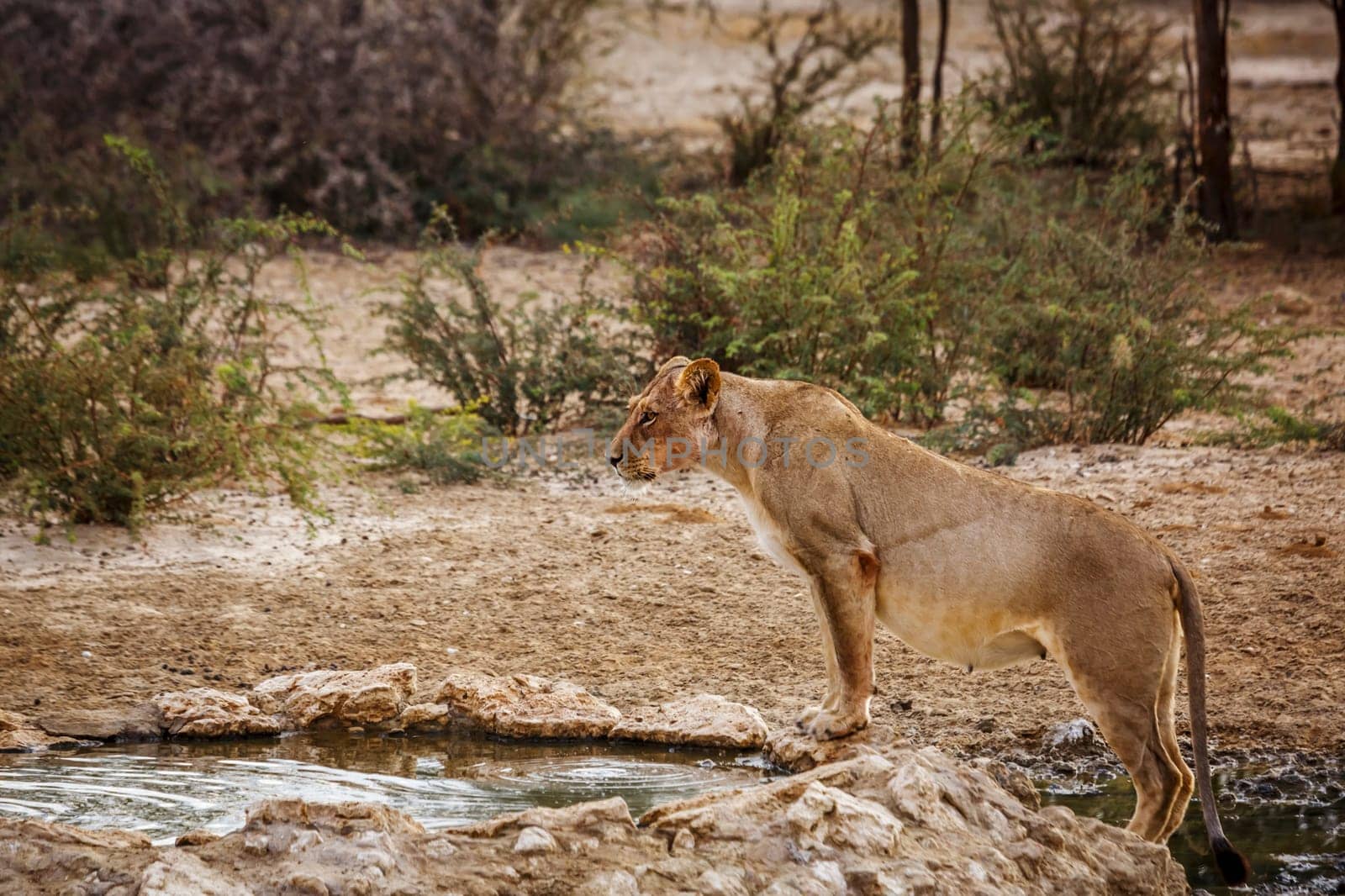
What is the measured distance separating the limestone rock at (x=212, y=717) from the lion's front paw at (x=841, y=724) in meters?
2.19

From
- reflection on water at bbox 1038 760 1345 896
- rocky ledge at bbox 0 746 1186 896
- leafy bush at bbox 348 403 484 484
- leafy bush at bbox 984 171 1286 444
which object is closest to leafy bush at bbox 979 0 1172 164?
leafy bush at bbox 984 171 1286 444

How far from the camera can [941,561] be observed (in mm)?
5297

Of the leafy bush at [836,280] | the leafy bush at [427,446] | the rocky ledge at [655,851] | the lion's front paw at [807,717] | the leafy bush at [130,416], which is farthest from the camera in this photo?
the leafy bush at [836,280]

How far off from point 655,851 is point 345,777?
6.02ft

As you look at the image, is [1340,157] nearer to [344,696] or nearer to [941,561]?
[941,561]

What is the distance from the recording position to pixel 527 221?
56.4 ft

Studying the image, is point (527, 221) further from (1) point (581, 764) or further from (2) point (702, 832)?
(2) point (702, 832)

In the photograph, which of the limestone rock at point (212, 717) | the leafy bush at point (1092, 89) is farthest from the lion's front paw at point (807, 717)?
the leafy bush at point (1092, 89)

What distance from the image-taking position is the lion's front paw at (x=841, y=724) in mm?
5559

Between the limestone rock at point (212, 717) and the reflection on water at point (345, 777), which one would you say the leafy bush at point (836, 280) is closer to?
the reflection on water at point (345, 777)

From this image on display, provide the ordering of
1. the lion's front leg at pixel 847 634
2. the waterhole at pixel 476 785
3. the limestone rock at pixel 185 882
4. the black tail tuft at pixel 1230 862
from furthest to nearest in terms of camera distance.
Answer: the lion's front leg at pixel 847 634, the waterhole at pixel 476 785, the black tail tuft at pixel 1230 862, the limestone rock at pixel 185 882

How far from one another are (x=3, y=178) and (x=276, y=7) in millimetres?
3416

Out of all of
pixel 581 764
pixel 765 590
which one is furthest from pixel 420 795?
pixel 765 590

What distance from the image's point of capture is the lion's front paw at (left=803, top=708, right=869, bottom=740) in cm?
556
